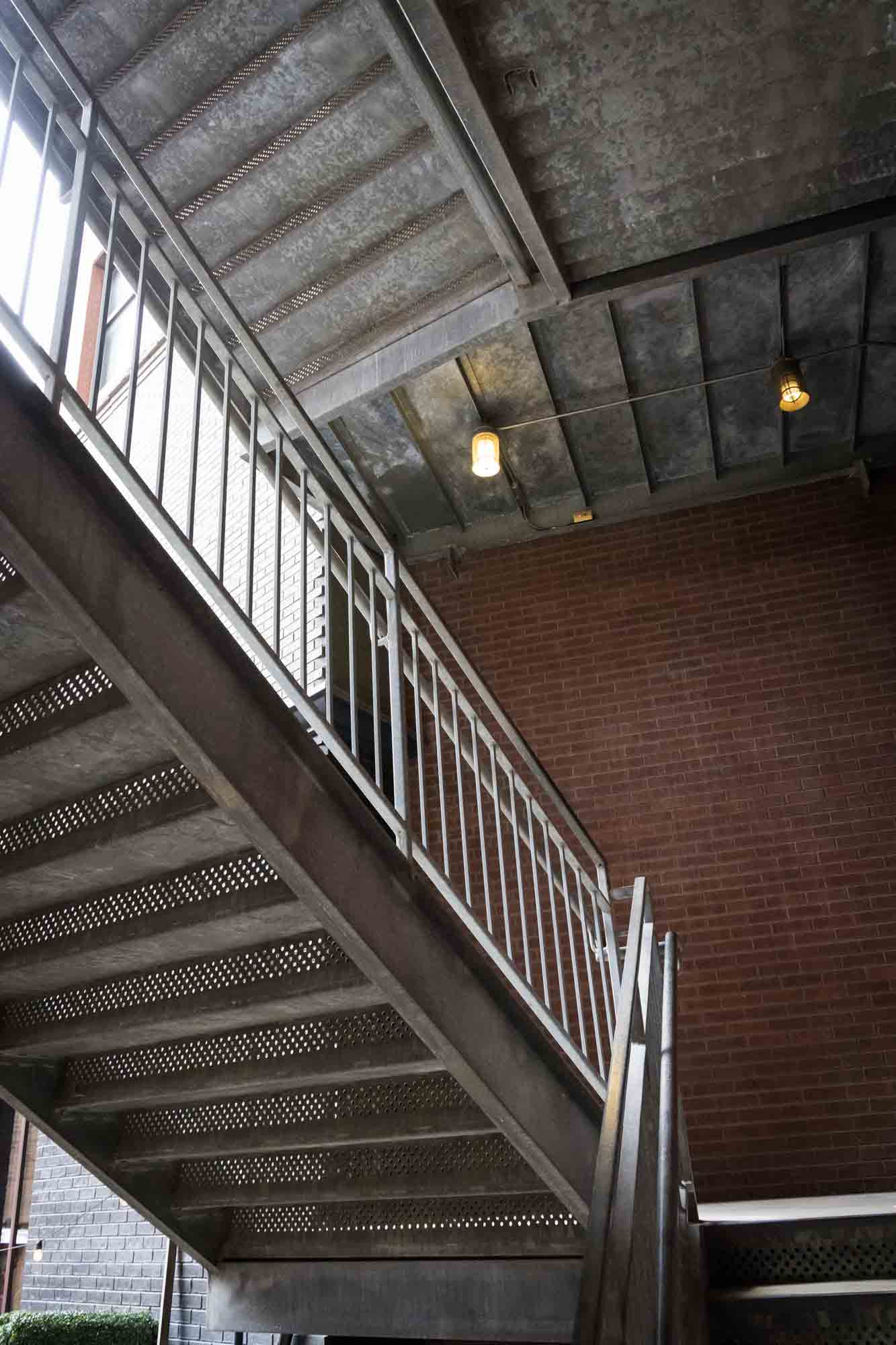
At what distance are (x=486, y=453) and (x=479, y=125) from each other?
2.20m

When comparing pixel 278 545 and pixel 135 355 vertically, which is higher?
pixel 135 355

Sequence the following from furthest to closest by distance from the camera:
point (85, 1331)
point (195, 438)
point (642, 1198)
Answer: point (85, 1331) < point (195, 438) < point (642, 1198)

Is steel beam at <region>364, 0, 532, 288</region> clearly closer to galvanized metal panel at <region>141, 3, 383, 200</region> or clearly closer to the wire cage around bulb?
galvanized metal panel at <region>141, 3, 383, 200</region>

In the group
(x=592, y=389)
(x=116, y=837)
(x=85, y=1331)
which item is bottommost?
(x=85, y=1331)

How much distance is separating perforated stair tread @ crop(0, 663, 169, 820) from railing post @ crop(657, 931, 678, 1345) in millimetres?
1609

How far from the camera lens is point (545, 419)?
257 inches

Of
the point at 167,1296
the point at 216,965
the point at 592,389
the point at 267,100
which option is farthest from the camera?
the point at 592,389

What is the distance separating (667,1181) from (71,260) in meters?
2.65

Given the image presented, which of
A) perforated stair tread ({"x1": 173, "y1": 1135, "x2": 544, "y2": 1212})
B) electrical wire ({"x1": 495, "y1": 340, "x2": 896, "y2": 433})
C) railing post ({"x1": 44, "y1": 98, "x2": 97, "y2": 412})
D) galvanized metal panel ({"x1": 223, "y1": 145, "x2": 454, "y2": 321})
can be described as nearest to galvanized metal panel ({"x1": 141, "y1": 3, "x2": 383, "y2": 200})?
galvanized metal panel ({"x1": 223, "y1": 145, "x2": 454, "y2": 321})

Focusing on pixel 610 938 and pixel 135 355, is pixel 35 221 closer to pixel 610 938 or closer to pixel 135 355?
pixel 135 355

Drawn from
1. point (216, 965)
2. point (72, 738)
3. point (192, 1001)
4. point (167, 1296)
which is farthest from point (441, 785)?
point (167, 1296)

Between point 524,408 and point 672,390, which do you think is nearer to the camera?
point 672,390

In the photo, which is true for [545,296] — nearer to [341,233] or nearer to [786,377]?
[341,233]

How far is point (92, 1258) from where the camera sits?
21.8 ft
